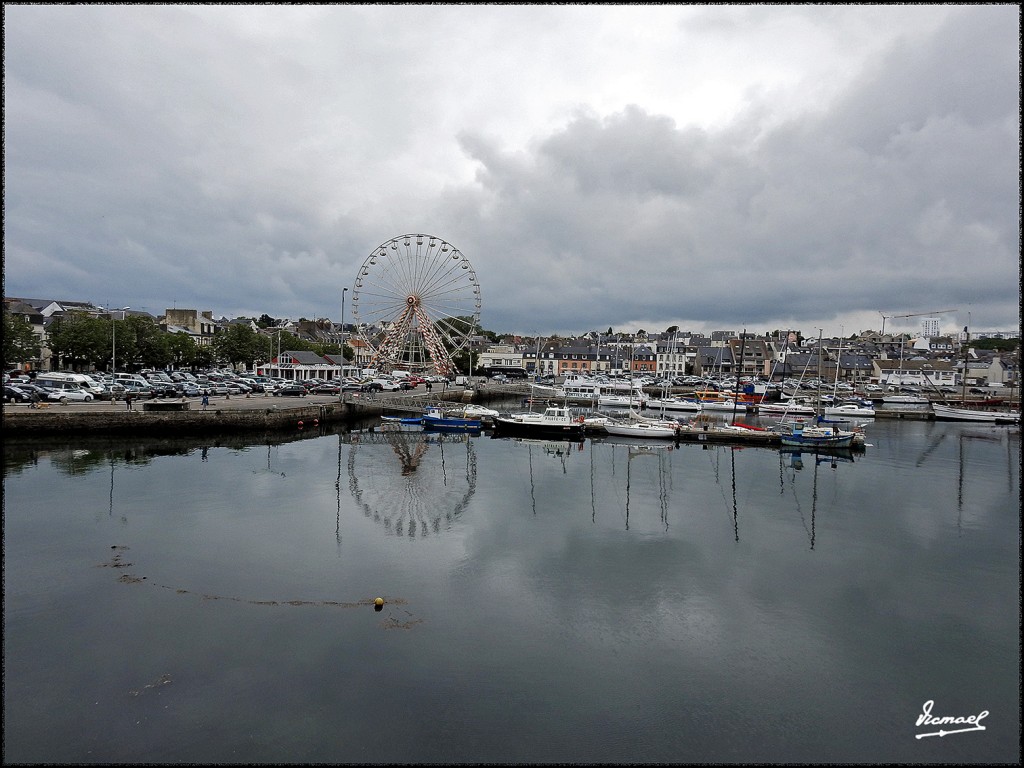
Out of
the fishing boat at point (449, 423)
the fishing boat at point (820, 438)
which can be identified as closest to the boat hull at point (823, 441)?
the fishing boat at point (820, 438)

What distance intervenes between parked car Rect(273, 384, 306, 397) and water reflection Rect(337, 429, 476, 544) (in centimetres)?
1429

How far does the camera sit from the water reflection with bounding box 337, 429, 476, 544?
2006 cm

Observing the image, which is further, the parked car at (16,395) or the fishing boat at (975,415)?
the fishing boat at (975,415)

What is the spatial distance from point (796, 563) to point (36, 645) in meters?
17.5

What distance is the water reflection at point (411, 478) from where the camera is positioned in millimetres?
20062

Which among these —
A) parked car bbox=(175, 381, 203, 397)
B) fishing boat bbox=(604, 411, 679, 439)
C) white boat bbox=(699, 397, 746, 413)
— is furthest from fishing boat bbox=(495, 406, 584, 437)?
parked car bbox=(175, 381, 203, 397)

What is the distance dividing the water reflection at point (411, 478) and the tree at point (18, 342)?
31939mm

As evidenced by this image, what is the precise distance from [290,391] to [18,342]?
23265 mm

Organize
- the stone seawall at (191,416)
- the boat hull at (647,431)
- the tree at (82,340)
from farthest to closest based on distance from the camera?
the tree at (82,340), the boat hull at (647,431), the stone seawall at (191,416)

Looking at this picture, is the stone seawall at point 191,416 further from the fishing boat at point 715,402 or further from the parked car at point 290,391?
the fishing boat at point 715,402

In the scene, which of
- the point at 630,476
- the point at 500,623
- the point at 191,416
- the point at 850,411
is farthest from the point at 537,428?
the point at 850,411

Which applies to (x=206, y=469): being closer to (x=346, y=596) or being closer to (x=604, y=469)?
(x=346, y=596)

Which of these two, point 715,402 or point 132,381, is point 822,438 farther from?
point 132,381

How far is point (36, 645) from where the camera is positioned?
10688 millimetres
